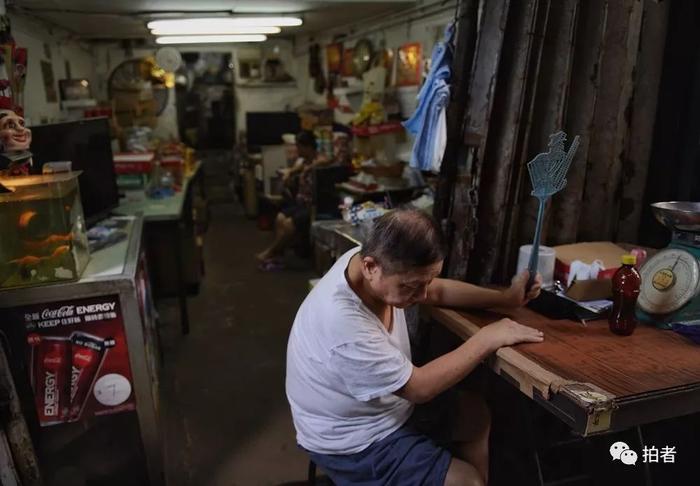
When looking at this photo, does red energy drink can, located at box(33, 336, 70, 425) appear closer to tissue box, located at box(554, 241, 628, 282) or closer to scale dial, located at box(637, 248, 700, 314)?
tissue box, located at box(554, 241, 628, 282)

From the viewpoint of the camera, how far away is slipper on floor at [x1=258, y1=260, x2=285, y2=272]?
492 centimetres

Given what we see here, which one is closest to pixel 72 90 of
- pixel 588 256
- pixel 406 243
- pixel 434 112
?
pixel 434 112

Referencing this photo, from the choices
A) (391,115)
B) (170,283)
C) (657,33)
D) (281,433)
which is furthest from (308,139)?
(657,33)

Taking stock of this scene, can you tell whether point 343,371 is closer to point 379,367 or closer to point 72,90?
point 379,367

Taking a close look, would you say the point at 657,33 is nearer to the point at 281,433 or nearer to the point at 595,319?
the point at 595,319

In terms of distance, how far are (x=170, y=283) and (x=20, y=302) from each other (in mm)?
2302

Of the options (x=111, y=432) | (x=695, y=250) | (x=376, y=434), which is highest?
(x=695, y=250)

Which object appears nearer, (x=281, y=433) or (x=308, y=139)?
(x=281, y=433)

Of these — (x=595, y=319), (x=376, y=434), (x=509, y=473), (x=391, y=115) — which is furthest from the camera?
(x=391, y=115)

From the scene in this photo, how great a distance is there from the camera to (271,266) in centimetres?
493

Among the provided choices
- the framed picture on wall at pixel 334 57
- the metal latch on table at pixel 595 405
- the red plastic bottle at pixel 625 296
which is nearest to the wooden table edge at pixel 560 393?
the metal latch on table at pixel 595 405

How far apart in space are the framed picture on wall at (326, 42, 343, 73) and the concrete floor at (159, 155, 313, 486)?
2.29 meters

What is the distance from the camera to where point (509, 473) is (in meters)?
2.27

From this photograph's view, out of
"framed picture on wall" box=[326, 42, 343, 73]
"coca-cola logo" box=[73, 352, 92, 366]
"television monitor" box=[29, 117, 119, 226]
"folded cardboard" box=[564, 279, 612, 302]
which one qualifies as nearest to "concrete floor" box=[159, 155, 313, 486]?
"coca-cola logo" box=[73, 352, 92, 366]
